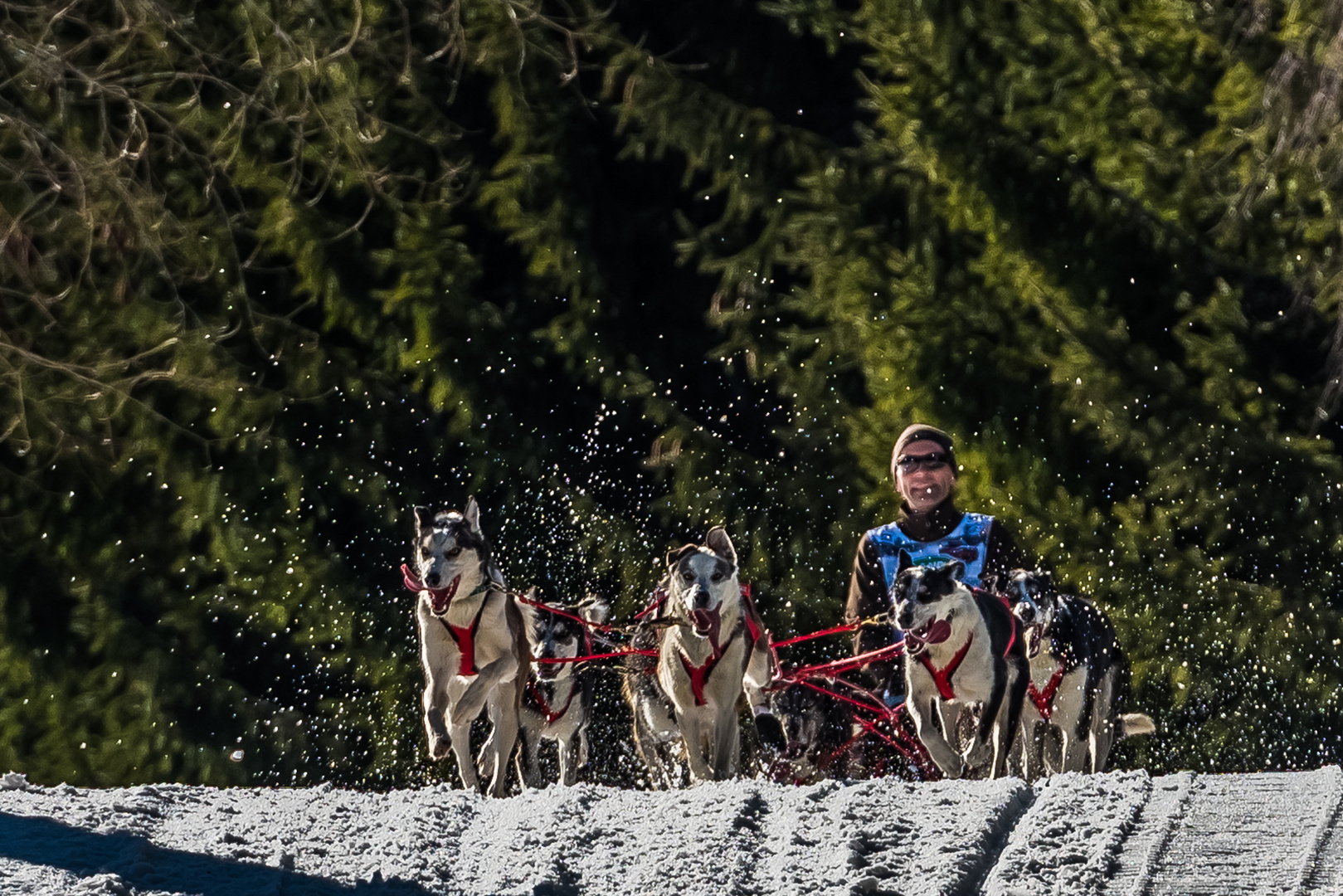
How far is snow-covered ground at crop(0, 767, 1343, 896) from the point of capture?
4.63 m

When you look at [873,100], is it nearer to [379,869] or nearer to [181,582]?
[181,582]

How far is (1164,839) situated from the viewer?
4.92 m

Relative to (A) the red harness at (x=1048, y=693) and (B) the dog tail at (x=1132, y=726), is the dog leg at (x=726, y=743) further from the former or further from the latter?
(B) the dog tail at (x=1132, y=726)

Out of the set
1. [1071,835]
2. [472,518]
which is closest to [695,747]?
[472,518]

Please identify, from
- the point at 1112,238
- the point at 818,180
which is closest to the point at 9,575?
the point at 818,180

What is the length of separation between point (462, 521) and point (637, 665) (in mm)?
811

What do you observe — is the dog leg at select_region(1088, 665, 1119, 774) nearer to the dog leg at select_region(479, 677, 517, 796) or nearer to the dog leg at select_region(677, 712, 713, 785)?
the dog leg at select_region(677, 712, 713, 785)

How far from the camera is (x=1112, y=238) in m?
11.5

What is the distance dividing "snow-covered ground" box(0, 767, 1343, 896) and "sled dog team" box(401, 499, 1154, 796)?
618 mm

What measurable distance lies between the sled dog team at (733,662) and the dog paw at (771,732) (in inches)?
7.5

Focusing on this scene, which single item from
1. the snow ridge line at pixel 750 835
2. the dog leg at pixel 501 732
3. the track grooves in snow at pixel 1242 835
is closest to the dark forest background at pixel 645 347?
the dog leg at pixel 501 732

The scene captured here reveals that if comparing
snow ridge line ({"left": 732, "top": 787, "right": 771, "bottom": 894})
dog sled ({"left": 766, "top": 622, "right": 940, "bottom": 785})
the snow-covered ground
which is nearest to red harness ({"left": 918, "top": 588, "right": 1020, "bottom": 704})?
dog sled ({"left": 766, "top": 622, "right": 940, "bottom": 785})

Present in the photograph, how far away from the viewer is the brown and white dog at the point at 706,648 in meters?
6.34

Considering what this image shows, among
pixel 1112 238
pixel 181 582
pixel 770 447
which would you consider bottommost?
pixel 181 582
